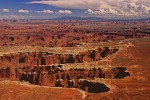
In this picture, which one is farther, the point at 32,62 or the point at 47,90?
the point at 32,62

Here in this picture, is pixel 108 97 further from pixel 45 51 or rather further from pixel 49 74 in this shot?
pixel 45 51

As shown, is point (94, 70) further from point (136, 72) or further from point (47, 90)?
point (47, 90)

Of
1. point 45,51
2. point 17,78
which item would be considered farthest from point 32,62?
point 17,78

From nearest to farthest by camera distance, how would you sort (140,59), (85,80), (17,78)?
1. (85,80)
2. (17,78)
3. (140,59)

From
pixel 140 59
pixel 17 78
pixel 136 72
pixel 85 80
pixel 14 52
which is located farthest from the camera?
pixel 14 52

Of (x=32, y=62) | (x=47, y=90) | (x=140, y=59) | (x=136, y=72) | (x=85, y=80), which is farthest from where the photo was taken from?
(x=32, y=62)

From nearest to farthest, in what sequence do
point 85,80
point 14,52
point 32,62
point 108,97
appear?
point 108,97
point 85,80
point 32,62
point 14,52

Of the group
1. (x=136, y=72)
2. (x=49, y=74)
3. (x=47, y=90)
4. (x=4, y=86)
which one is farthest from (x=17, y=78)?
(x=136, y=72)

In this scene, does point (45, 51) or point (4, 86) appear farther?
point (45, 51)

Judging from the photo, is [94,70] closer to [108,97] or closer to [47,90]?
[47,90]
